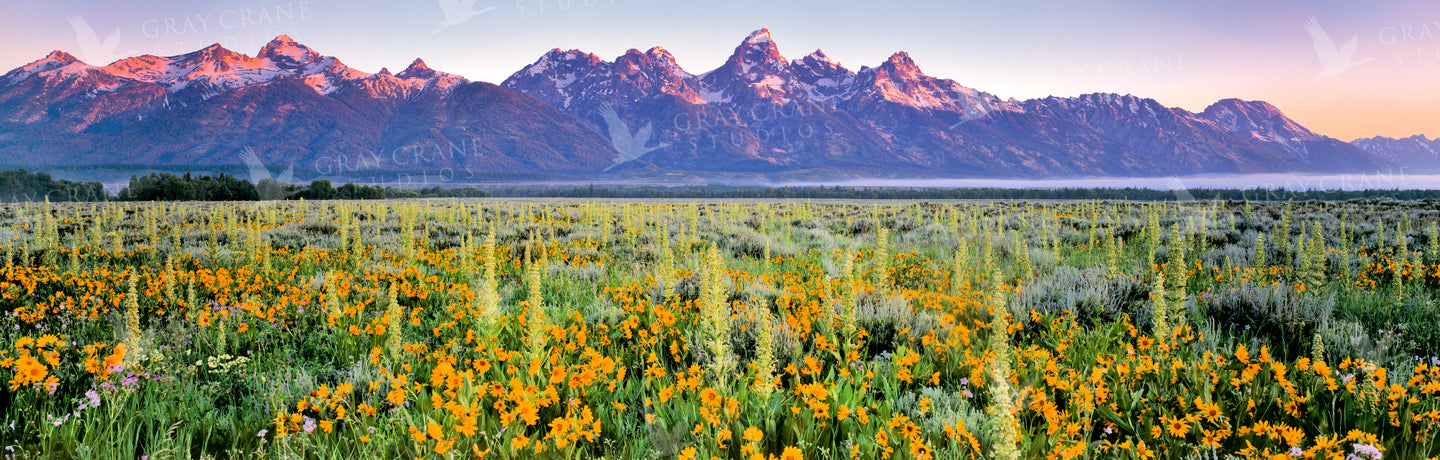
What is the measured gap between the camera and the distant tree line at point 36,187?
218ft

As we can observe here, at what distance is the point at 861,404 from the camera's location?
10.6 feet

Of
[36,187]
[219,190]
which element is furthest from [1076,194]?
[36,187]

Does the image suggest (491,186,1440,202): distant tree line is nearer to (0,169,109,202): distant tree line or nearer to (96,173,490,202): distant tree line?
(96,173,490,202): distant tree line

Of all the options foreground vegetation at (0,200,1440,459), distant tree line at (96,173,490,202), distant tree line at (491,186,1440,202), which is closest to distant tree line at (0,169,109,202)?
distant tree line at (96,173,490,202)

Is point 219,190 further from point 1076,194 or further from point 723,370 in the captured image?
point 1076,194

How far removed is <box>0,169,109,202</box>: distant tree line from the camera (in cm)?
6644

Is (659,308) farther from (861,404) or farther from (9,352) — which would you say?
(9,352)

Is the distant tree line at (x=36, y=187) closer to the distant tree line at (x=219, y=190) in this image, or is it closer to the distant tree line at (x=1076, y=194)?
the distant tree line at (x=219, y=190)

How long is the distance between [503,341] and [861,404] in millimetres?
2630

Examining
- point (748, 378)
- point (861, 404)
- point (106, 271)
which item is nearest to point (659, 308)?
point (748, 378)

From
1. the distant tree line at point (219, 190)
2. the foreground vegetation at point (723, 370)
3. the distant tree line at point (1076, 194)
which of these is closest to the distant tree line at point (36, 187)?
the distant tree line at point (219, 190)

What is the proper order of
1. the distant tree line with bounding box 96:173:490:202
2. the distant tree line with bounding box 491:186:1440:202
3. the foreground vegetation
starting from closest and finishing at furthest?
the foreground vegetation → the distant tree line with bounding box 491:186:1440:202 → the distant tree line with bounding box 96:173:490:202

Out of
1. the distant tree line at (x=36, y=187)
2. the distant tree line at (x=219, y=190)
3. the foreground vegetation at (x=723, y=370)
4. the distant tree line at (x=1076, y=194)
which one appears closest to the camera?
the foreground vegetation at (x=723, y=370)

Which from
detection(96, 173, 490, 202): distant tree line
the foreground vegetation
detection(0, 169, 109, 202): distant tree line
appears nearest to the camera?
the foreground vegetation
